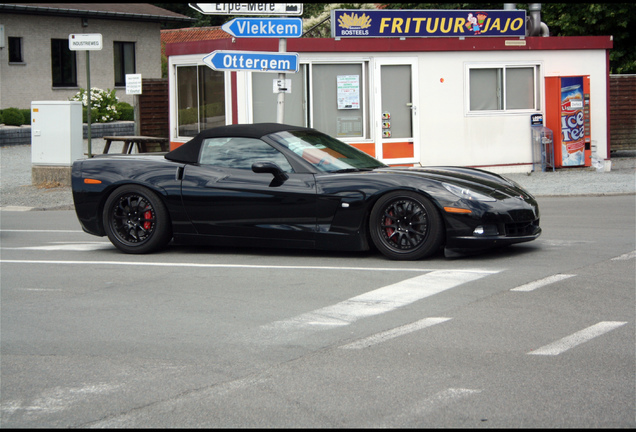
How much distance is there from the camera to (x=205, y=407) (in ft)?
14.2

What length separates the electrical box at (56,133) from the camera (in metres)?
17.1

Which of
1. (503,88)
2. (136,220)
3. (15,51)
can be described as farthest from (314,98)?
(15,51)

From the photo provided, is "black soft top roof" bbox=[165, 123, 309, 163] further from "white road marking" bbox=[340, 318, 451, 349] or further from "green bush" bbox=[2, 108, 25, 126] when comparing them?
"green bush" bbox=[2, 108, 25, 126]

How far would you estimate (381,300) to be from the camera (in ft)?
21.7

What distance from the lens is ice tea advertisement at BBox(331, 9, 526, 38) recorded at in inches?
674

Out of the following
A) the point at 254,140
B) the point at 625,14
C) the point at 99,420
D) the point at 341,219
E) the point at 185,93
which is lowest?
the point at 99,420

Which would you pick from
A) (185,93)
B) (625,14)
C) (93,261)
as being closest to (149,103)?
(185,93)

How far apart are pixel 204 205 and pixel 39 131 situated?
997cm

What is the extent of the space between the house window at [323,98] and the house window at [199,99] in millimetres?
807

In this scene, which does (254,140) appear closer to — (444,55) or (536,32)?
(444,55)

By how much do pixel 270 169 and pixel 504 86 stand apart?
1096 centimetres

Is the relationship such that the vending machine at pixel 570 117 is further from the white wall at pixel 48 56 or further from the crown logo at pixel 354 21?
the white wall at pixel 48 56

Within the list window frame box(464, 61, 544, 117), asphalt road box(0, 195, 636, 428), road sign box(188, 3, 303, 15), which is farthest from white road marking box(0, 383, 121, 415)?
window frame box(464, 61, 544, 117)

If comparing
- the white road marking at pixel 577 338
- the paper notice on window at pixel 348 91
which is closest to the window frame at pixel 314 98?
the paper notice on window at pixel 348 91
